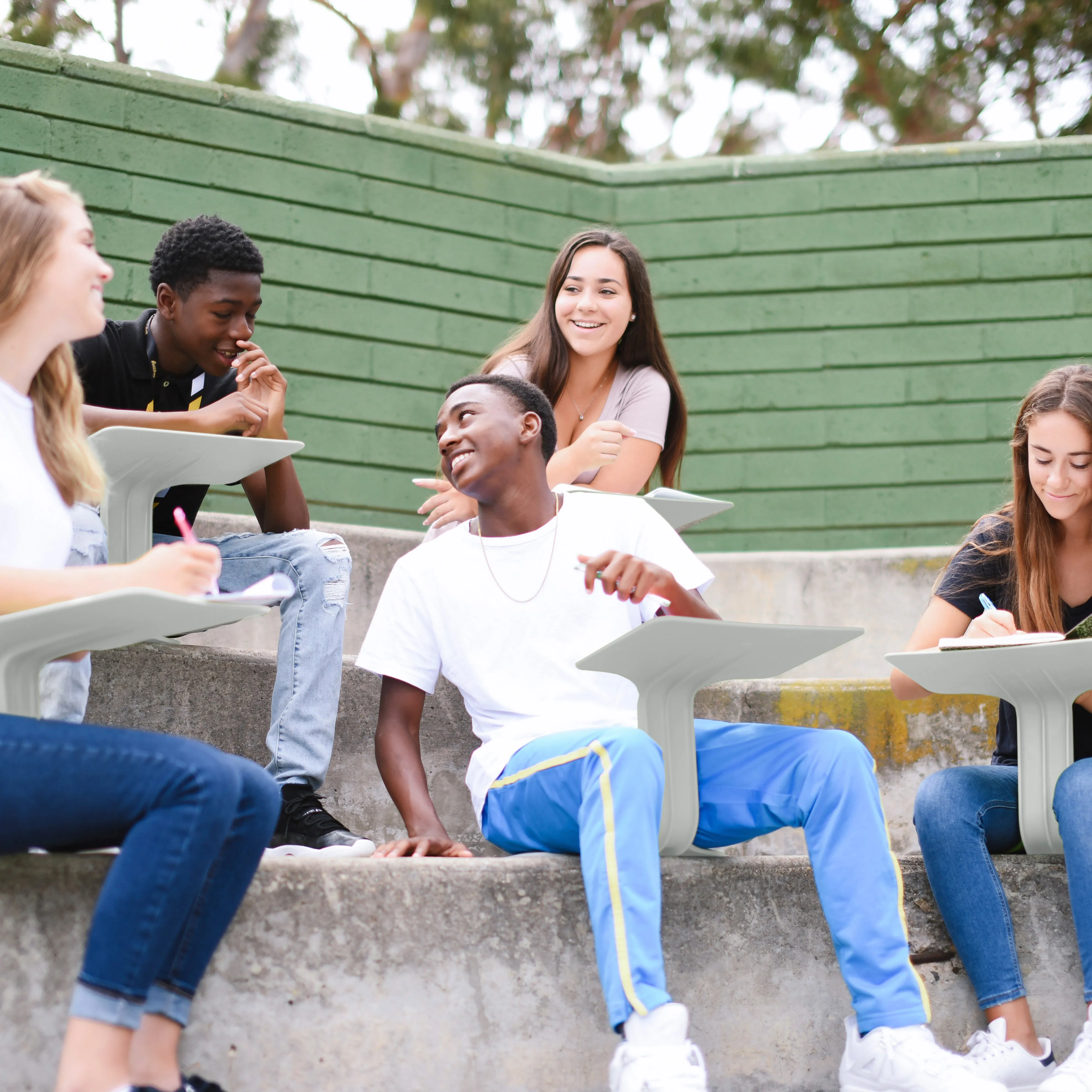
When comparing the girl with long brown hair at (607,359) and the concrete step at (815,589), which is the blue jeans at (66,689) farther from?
the concrete step at (815,589)

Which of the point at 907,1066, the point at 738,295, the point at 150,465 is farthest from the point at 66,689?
the point at 738,295

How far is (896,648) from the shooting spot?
4051 millimetres

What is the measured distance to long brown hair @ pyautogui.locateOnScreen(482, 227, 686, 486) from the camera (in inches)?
132

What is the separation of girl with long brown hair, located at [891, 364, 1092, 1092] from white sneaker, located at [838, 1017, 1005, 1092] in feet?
0.58

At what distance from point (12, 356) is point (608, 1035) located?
1322 mm

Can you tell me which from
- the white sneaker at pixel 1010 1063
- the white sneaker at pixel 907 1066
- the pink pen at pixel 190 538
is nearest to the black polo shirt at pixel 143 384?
the pink pen at pixel 190 538

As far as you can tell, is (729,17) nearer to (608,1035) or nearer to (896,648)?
(896,648)

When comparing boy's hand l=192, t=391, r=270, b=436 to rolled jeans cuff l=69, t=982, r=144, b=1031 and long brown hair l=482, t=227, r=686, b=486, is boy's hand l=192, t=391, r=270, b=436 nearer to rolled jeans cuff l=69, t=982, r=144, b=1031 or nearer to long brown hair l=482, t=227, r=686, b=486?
long brown hair l=482, t=227, r=686, b=486

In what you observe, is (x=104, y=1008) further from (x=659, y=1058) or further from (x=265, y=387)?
(x=265, y=387)

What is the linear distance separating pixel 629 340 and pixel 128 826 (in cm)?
211

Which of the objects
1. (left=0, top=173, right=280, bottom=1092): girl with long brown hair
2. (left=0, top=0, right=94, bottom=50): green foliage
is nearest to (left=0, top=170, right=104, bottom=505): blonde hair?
(left=0, top=173, right=280, bottom=1092): girl with long brown hair

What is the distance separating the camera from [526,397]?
2.60 meters

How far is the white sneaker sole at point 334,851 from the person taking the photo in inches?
84.7

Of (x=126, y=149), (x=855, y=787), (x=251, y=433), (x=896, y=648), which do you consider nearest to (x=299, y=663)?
(x=251, y=433)
